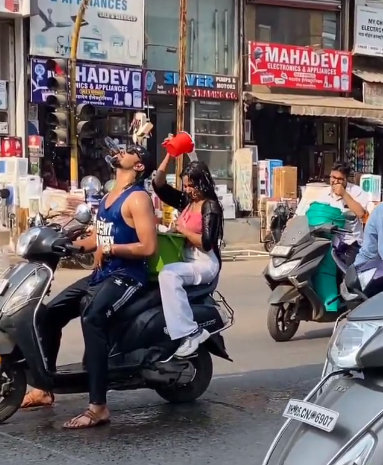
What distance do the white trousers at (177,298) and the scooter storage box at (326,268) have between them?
9.08 feet

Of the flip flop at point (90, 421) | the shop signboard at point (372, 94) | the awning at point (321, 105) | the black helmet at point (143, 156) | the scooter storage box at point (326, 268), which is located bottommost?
the flip flop at point (90, 421)

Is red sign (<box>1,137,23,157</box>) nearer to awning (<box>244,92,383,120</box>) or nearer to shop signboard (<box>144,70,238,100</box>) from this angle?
shop signboard (<box>144,70,238,100</box>)

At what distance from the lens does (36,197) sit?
661 inches

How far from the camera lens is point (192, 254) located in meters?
6.07

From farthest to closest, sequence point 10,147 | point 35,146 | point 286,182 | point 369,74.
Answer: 1. point 369,74
2. point 286,182
3. point 35,146
4. point 10,147

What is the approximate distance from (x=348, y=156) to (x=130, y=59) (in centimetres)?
733

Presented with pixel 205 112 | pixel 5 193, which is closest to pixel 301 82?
pixel 205 112

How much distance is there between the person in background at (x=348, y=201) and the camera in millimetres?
8477

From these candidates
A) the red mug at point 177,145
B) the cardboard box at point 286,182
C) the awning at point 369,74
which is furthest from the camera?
the awning at point 369,74

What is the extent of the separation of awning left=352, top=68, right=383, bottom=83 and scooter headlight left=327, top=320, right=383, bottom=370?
21.3m

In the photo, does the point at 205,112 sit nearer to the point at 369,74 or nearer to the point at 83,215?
the point at 369,74

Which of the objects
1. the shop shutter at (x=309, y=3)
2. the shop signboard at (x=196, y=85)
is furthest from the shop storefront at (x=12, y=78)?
the shop shutter at (x=309, y=3)

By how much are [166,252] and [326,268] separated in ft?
9.59

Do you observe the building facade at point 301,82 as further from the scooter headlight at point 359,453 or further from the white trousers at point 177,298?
the scooter headlight at point 359,453
